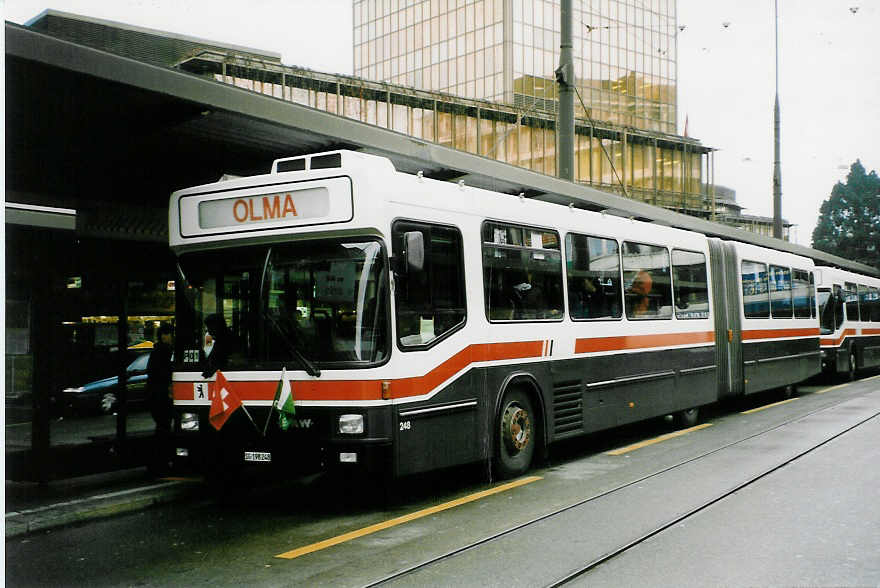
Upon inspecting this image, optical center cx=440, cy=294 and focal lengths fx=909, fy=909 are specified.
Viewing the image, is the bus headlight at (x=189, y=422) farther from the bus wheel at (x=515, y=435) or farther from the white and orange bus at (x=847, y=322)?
the white and orange bus at (x=847, y=322)

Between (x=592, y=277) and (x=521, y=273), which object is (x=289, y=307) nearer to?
(x=521, y=273)

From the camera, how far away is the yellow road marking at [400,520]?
678 cm

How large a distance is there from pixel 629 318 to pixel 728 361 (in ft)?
14.1

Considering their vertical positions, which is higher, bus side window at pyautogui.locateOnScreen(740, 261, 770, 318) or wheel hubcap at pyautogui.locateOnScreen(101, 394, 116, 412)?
bus side window at pyautogui.locateOnScreen(740, 261, 770, 318)

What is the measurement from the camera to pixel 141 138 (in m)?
9.12

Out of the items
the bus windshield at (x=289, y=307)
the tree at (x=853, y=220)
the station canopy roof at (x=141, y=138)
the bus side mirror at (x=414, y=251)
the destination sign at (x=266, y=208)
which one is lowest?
the bus windshield at (x=289, y=307)

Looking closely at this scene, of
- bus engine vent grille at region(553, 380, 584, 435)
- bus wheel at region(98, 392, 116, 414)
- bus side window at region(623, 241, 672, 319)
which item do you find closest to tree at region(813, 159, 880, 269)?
bus side window at region(623, 241, 672, 319)

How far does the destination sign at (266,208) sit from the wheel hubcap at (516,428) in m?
3.12

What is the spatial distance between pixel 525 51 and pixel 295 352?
5003 cm

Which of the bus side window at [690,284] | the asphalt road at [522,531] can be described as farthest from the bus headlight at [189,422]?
the bus side window at [690,284]

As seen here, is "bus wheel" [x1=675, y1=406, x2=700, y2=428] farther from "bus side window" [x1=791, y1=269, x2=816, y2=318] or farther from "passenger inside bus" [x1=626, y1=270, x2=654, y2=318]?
"bus side window" [x1=791, y1=269, x2=816, y2=318]

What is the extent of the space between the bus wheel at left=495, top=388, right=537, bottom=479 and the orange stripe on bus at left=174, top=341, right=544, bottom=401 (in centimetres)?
63

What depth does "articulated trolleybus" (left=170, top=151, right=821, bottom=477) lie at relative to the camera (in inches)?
304

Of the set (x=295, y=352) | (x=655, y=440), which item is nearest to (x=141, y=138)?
(x=295, y=352)
